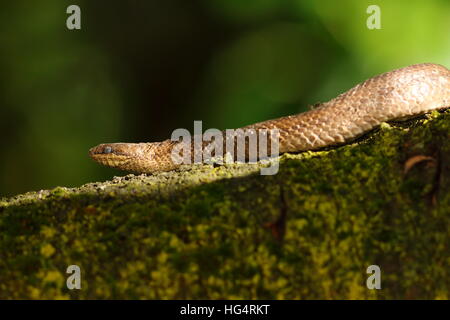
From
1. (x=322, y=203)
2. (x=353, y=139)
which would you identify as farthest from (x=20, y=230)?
(x=353, y=139)

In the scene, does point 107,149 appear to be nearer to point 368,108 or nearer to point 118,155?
point 118,155

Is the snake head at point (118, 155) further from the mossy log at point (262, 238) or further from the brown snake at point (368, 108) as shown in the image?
the mossy log at point (262, 238)

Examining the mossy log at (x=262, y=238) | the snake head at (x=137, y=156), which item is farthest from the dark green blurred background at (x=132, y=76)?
the mossy log at (x=262, y=238)

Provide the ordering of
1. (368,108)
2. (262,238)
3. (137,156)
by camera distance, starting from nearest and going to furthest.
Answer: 1. (262,238)
2. (368,108)
3. (137,156)

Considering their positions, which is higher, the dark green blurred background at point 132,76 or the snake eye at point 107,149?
the dark green blurred background at point 132,76

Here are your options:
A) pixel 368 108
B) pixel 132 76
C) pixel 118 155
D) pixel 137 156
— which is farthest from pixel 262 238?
pixel 132 76

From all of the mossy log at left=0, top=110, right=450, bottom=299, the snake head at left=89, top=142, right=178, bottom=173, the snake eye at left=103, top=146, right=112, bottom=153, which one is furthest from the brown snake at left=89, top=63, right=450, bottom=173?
the snake eye at left=103, top=146, right=112, bottom=153

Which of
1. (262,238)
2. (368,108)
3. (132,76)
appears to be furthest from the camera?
(132,76)

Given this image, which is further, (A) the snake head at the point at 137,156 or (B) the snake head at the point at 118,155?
(B) the snake head at the point at 118,155
